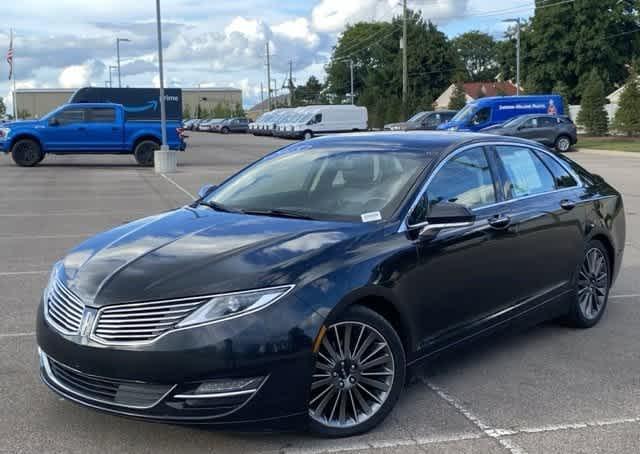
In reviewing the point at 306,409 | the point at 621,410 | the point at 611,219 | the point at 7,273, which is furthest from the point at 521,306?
the point at 7,273

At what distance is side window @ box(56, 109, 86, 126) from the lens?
2402 centimetres

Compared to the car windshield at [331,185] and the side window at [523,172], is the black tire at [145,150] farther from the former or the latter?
the side window at [523,172]

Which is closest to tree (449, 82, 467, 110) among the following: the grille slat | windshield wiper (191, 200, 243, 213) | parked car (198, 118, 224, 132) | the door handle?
parked car (198, 118, 224, 132)

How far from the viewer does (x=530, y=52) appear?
63.6 m

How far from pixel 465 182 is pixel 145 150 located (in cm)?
2125

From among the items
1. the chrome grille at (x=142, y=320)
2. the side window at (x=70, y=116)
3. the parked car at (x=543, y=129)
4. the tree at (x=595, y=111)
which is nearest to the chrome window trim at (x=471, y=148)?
the chrome grille at (x=142, y=320)

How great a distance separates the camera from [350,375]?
3.84 metres

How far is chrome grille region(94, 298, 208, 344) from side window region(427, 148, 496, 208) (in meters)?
1.75

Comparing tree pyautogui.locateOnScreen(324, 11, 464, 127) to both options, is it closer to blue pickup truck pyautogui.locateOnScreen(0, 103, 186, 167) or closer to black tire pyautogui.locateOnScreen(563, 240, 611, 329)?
blue pickup truck pyautogui.locateOnScreen(0, 103, 186, 167)

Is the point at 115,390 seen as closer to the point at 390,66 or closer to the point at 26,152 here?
the point at 26,152

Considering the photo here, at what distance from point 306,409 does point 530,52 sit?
64.5 m

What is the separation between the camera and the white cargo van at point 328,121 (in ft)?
164

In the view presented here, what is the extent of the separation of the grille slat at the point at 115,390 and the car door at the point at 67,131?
21.6 metres

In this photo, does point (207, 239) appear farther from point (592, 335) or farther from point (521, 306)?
point (592, 335)
